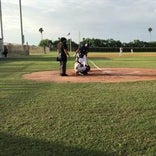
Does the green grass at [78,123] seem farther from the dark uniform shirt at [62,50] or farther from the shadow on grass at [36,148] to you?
the dark uniform shirt at [62,50]

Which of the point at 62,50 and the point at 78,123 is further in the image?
the point at 62,50

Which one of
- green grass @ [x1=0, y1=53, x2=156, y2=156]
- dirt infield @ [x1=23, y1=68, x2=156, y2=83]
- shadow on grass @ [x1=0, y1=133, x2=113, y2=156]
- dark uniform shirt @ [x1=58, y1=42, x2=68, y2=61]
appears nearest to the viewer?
shadow on grass @ [x1=0, y1=133, x2=113, y2=156]

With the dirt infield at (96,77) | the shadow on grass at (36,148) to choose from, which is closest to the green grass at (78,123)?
the shadow on grass at (36,148)

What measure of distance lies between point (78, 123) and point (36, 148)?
1439 millimetres

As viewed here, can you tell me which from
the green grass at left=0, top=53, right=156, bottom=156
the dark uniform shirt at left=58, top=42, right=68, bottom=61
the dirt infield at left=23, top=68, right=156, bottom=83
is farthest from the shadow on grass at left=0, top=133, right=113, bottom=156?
the dark uniform shirt at left=58, top=42, right=68, bottom=61

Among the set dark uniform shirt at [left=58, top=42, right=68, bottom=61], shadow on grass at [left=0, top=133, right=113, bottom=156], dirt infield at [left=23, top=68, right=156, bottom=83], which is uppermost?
dark uniform shirt at [left=58, top=42, right=68, bottom=61]

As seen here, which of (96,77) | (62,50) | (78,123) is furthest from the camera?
(62,50)

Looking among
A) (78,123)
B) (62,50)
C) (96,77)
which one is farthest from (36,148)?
(62,50)

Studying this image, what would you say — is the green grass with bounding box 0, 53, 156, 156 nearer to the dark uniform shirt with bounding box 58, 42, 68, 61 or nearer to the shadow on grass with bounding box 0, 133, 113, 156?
the shadow on grass with bounding box 0, 133, 113, 156

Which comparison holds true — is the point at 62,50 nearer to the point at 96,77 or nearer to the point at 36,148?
the point at 96,77

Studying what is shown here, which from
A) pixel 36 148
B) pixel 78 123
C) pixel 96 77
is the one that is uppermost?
pixel 96 77

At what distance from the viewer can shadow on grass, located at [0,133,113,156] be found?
24.1 feet

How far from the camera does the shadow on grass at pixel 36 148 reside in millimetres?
7350

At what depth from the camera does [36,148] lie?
7.57 metres
